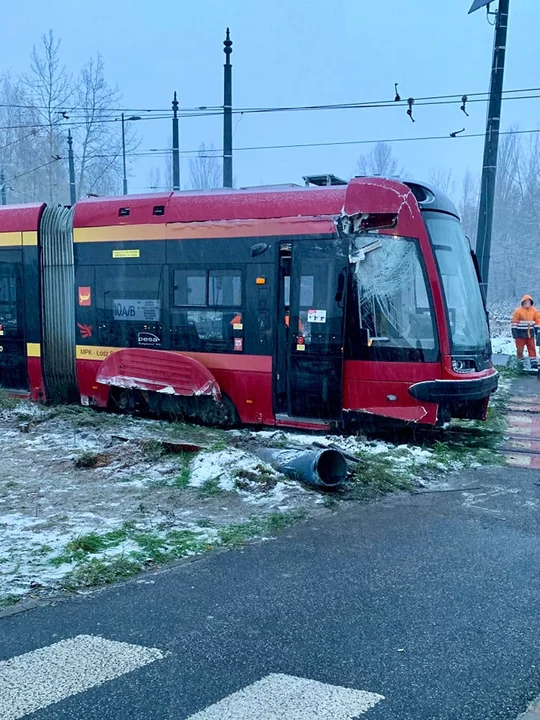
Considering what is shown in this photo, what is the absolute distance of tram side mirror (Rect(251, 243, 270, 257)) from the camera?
348 inches

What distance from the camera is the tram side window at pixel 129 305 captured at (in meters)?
9.76

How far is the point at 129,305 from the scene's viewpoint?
998cm

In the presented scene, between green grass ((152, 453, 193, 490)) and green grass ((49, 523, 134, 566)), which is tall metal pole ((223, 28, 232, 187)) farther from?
green grass ((49, 523, 134, 566))

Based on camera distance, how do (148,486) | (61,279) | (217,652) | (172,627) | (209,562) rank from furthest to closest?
1. (61,279)
2. (148,486)
3. (209,562)
4. (172,627)
5. (217,652)

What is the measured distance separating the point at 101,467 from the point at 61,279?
4.24 meters

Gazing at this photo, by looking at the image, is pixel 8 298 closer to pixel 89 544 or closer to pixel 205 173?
pixel 89 544

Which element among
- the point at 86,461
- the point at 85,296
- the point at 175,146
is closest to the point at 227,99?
the point at 175,146

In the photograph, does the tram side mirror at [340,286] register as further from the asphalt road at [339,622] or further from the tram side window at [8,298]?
the tram side window at [8,298]

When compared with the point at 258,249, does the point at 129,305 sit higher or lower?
lower

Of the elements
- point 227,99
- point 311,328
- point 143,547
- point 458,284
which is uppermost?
point 227,99

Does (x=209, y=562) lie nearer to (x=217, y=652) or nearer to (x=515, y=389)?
(x=217, y=652)

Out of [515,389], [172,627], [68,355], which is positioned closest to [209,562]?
[172,627]

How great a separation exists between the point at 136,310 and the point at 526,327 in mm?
9814

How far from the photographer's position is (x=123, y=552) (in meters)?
4.99
